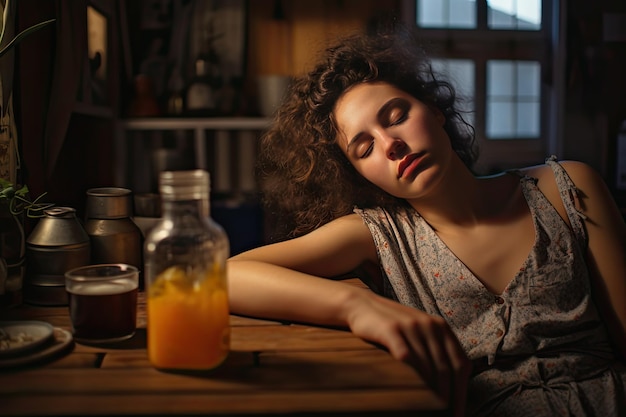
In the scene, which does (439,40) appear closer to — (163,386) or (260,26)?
(260,26)

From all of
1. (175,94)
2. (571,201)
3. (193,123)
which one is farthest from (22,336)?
(175,94)

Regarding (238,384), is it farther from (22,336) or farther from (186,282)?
(22,336)

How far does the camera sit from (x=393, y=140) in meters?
1.28

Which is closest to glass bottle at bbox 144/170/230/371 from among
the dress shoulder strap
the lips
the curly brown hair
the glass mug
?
the glass mug

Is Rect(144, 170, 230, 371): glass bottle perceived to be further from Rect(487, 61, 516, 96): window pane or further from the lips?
Rect(487, 61, 516, 96): window pane

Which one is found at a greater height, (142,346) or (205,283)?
(205,283)

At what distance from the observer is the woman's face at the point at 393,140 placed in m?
1.27

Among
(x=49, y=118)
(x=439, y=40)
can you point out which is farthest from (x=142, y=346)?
(x=439, y=40)

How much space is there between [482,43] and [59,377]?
3.34 meters

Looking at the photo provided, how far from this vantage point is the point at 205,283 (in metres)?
0.80

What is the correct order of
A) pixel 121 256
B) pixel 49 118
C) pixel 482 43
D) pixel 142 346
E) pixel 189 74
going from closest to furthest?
pixel 142 346 → pixel 121 256 → pixel 49 118 → pixel 189 74 → pixel 482 43

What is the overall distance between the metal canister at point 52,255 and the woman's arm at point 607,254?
1.02 m

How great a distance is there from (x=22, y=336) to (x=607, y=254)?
1.12m

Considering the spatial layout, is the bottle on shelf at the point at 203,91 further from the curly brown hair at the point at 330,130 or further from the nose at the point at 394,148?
the nose at the point at 394,148
